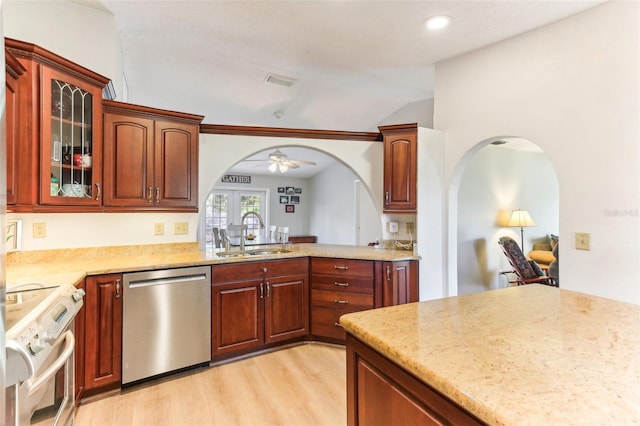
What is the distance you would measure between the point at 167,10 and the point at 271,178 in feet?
21.4

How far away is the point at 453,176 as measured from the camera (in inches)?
128

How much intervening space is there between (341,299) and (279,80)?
2.72m

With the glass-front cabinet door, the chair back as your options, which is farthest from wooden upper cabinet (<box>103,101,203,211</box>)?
the chair back

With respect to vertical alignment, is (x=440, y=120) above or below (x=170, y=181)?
above

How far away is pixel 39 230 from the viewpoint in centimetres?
241

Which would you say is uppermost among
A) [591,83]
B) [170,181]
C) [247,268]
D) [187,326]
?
[591,83]

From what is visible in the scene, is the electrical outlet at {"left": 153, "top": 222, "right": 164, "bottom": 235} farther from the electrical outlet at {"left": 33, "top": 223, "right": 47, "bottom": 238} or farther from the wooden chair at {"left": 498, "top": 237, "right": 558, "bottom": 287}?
the wooden chair at {"left": 498, "top": 237, "right": 558, "bottom": 287}

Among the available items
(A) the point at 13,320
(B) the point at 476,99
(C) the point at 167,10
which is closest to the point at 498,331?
(A) the point at 13,320

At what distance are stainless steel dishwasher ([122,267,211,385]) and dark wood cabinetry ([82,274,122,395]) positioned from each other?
43mm

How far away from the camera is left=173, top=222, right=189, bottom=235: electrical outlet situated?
9.96ft

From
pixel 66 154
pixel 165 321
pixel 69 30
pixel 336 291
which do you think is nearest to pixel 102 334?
pixel 165 321

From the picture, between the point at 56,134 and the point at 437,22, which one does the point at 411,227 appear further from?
the point at 56,134

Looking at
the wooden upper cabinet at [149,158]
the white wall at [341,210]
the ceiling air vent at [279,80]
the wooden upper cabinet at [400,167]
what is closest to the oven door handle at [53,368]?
the wooden upper cabinet at [149,158]

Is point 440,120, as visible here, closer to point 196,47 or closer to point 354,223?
point 196,47
